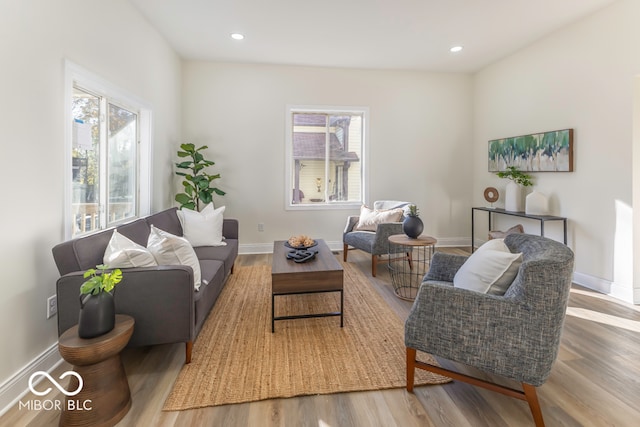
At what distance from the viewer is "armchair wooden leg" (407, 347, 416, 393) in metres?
1.75

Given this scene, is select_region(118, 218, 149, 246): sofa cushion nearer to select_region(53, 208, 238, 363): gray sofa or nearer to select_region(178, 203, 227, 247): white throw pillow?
select_region(53, 208, 238, 363): gray sofa

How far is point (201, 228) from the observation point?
11.5ft

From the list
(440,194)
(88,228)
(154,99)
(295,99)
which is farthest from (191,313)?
(440,194)

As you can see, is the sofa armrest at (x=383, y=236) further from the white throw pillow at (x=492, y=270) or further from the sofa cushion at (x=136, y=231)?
the sofa cushion at (x=136, y=231)

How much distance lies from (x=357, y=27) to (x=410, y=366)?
3.60 m

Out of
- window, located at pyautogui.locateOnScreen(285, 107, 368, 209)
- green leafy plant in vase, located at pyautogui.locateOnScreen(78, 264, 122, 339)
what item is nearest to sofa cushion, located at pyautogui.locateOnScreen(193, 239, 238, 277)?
green leafy plant in vase, located at pyautogui.locateOnScreen(78, 264, 122, 339)

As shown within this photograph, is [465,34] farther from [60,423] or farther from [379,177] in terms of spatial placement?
[60,423]

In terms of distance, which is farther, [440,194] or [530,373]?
[440,194]

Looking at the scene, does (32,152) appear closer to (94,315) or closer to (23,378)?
(94,315)

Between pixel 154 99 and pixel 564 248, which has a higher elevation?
pixel 154 99

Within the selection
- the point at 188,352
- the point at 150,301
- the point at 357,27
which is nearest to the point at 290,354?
the point at 188,352

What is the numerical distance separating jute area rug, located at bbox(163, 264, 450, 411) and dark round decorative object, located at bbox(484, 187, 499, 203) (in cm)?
283

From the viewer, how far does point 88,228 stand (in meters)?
2.65

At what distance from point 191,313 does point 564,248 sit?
209cm
